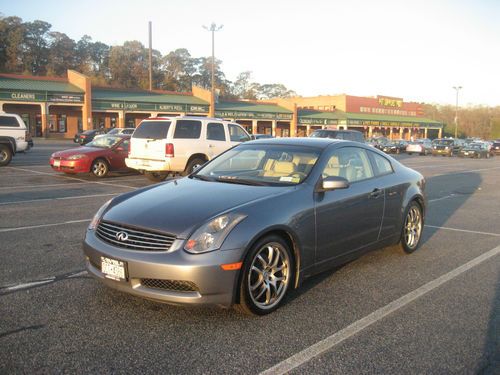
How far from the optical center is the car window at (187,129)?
1363 centimetres

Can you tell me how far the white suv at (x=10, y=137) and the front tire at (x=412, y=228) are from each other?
53.3 feet

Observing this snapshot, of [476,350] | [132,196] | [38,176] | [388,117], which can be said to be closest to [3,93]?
[38,176]

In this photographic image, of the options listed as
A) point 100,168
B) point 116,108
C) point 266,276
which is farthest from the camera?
point 116,108

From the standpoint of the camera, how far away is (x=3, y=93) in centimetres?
4119

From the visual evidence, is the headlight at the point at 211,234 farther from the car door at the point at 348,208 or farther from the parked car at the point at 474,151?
the parked car at the point at 474,151

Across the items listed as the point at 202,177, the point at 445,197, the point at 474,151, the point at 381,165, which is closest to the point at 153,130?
the point at 445,197

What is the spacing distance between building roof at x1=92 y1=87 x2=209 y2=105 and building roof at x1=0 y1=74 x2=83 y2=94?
2687 mm

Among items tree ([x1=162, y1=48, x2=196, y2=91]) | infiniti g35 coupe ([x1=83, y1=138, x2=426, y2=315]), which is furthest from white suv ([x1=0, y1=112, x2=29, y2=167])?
tree ([x1=162, y1=48, x2=196, y2=91])

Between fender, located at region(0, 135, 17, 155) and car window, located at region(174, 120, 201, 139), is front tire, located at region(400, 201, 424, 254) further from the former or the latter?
fender, located at region(0, 135, 17, 155)

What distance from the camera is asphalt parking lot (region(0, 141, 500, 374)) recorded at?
3.25m

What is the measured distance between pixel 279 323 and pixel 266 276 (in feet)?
1.33

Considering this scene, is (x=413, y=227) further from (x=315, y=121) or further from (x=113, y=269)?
(x=315, y=121)

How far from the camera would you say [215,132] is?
14.5 m

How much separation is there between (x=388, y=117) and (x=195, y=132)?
253 ft
